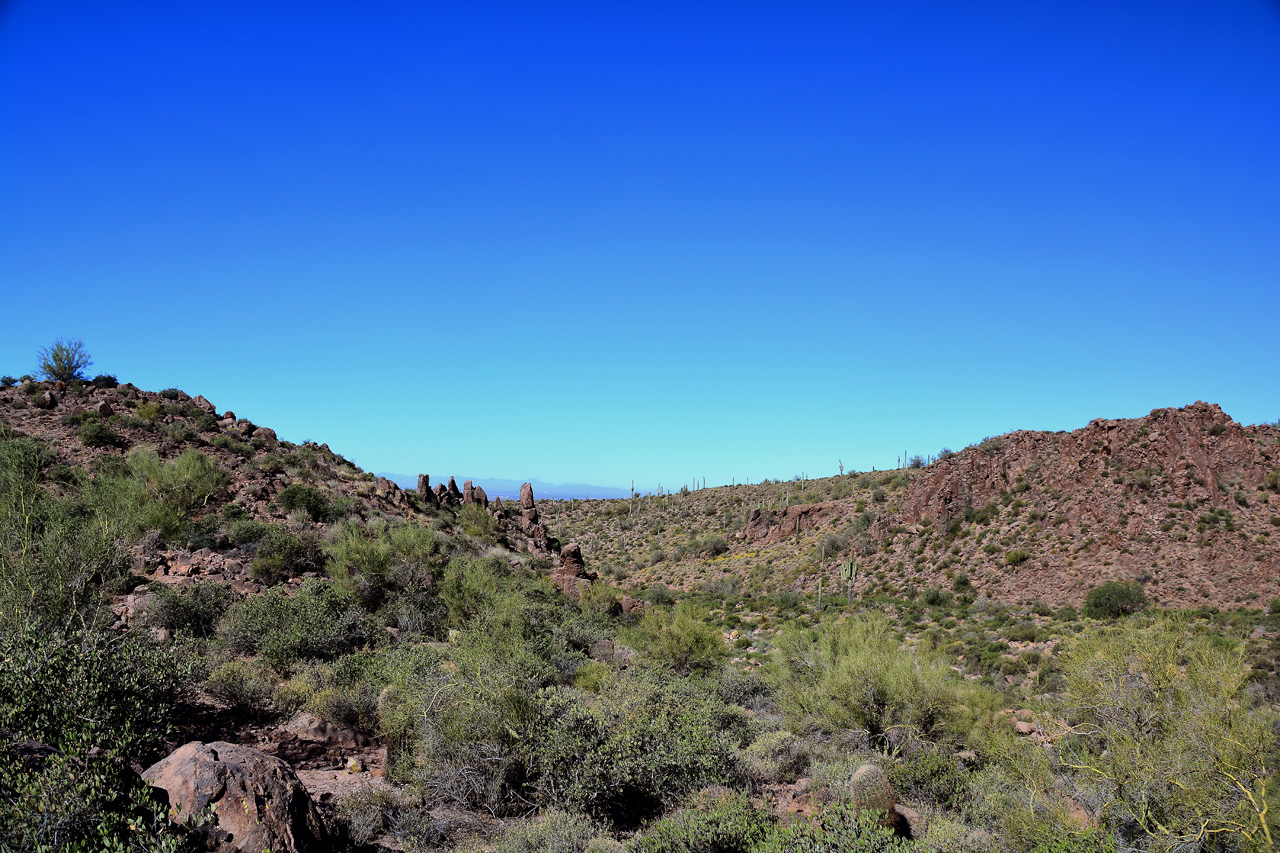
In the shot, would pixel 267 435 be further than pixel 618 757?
Yes

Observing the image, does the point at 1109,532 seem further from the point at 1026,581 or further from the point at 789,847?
the point at 789,847

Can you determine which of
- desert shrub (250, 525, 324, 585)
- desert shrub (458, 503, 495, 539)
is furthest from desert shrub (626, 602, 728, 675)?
desert shrub (458, 503, 495, 539)

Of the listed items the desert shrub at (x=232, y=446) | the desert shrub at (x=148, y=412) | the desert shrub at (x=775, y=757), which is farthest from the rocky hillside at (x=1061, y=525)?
the desert shrub at (x=148, y=412)

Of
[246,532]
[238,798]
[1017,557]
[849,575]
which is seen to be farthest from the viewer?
[849,575]

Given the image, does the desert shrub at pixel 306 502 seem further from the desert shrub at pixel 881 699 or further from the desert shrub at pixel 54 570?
the desert shrub at pixel 881 699

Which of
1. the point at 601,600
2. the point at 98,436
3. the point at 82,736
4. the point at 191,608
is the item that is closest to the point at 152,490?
the point at 98,436

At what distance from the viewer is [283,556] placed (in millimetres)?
17906

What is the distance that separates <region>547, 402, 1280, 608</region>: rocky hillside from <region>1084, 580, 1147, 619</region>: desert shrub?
0.67 m

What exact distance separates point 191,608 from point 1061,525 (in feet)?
105

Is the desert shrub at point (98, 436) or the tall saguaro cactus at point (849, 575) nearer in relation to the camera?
the desert shrub at point (98, 436)

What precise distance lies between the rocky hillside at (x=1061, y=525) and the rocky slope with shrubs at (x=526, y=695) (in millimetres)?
239

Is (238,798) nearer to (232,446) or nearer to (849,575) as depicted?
(232,446)

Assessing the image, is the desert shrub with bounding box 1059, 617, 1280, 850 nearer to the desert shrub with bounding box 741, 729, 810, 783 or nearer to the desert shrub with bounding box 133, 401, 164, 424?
the desert shrub with bounding box 741, 729, 810, 783

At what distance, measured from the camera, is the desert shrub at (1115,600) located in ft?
73.3
